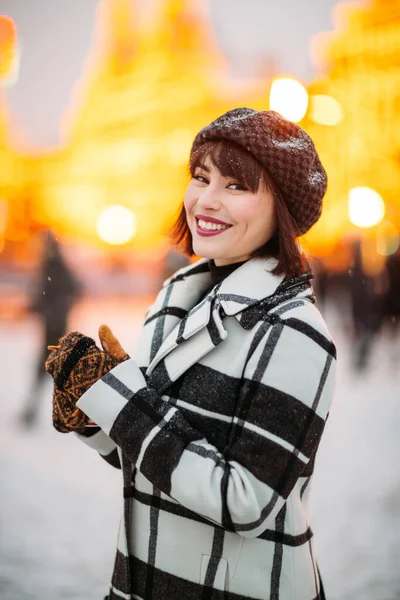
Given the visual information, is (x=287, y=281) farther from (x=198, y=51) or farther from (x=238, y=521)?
(x=198, y=51)

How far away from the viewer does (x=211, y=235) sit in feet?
3.32

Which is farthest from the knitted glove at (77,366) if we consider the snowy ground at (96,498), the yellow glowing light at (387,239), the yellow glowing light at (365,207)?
the yellow glowing light at (387,239)

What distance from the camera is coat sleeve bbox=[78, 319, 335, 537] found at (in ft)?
2.73

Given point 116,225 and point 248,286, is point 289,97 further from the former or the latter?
point 248,286

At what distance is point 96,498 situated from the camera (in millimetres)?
2557

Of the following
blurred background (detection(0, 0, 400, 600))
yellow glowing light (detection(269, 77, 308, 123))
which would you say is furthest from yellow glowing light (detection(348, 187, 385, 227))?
yellow glowing light (detection(269, 77, 308, 123))

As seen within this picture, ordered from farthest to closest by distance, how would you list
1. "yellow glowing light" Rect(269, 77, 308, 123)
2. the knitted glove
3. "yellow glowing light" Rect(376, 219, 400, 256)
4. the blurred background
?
1. "yellow glowing light" Rect(376, 219, 400, 256)
2. "yellow glowing light" Rect(269, 77, 308, 123)
3. the blurred background
4. the knitted glove

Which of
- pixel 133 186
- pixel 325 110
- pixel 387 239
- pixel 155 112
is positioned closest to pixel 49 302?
pixel 133 186

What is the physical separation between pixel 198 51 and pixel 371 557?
266 cm

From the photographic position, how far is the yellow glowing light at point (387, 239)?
3.81 meters

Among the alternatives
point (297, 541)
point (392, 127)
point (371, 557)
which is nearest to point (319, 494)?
point (371, 557)

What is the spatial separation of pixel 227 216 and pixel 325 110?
7.41 feet

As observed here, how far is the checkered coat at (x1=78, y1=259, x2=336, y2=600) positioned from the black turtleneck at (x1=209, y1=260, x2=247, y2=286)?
0.08 meters

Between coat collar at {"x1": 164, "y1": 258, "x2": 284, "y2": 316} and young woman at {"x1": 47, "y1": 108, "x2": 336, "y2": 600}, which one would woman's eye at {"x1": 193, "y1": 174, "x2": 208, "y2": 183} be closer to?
young woman at {"x1": 47, "y1": 108, "x2": 336, "y2": 600}
